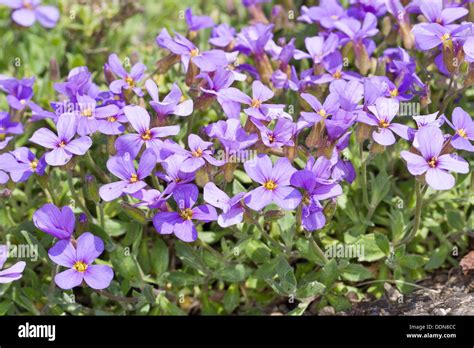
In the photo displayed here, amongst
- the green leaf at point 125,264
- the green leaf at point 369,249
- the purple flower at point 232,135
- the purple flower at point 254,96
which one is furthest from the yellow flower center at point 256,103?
the green leaf at point 125,264

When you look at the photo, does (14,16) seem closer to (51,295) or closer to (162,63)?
(162,63)

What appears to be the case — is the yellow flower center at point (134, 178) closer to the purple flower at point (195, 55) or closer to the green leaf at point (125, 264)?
the green leaf at point (125, 264)

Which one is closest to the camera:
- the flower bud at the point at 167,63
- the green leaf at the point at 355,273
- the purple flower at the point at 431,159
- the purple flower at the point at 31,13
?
the purple flower at the point at 431,159

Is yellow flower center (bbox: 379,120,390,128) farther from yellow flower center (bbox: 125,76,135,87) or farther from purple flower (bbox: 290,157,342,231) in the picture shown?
yellow flower center (bbox: 125,76,135,87)

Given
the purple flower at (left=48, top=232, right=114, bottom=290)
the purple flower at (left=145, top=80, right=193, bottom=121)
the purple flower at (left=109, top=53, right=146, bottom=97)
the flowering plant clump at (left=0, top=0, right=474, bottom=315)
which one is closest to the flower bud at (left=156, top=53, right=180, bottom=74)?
the flowering plant clump at (left=0, top=0, right=474, bottom=315)

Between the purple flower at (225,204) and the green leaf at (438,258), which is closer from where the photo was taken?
the purple flower at (225,204)

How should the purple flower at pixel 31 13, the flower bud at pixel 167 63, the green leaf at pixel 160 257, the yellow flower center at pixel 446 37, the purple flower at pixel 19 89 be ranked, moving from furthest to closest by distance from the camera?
the purple flower at pixel 31 13, the flower bud at pixel 167 63, the purple flower at pixel 19 89, the green leaf at pixel 160 257, the yellow flower center at pixel 446 37

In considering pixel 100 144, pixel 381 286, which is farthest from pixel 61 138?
pixel 381 286
